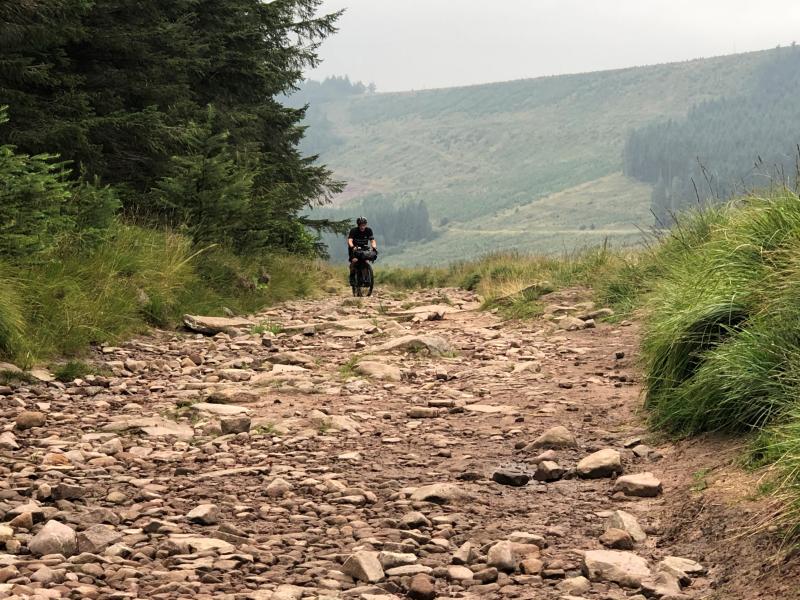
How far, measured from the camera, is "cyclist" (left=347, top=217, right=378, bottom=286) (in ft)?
57.0

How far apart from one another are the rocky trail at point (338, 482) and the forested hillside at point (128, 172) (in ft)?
3.92

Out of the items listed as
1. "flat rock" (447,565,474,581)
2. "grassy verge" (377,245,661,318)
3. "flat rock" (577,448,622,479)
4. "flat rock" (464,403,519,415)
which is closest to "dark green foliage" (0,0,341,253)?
"grassy verge" (377,245,661,318)

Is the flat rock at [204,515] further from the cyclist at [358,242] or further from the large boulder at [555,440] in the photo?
the cyclist at [358,242]

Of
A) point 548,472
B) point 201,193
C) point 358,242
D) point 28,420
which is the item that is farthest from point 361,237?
point 548,472

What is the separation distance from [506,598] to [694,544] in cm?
95

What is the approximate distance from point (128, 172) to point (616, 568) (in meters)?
13.6

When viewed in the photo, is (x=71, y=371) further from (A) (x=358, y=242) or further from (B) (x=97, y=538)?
(A) (x=358, y=242)

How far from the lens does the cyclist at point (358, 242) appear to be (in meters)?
17.4

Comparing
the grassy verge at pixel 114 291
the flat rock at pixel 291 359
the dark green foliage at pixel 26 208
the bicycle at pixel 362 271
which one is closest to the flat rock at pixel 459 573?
the grassy verge at pixel 114 291

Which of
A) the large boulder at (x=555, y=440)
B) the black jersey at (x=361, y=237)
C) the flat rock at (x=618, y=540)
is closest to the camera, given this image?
the flat rock at (x=618, y=540)

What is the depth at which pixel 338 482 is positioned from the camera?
4.54m

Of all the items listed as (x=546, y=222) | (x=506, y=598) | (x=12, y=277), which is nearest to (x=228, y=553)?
(x=506, y=598)

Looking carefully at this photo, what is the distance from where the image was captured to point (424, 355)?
352 inches

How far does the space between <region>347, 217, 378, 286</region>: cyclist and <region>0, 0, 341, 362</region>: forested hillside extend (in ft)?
3.45
